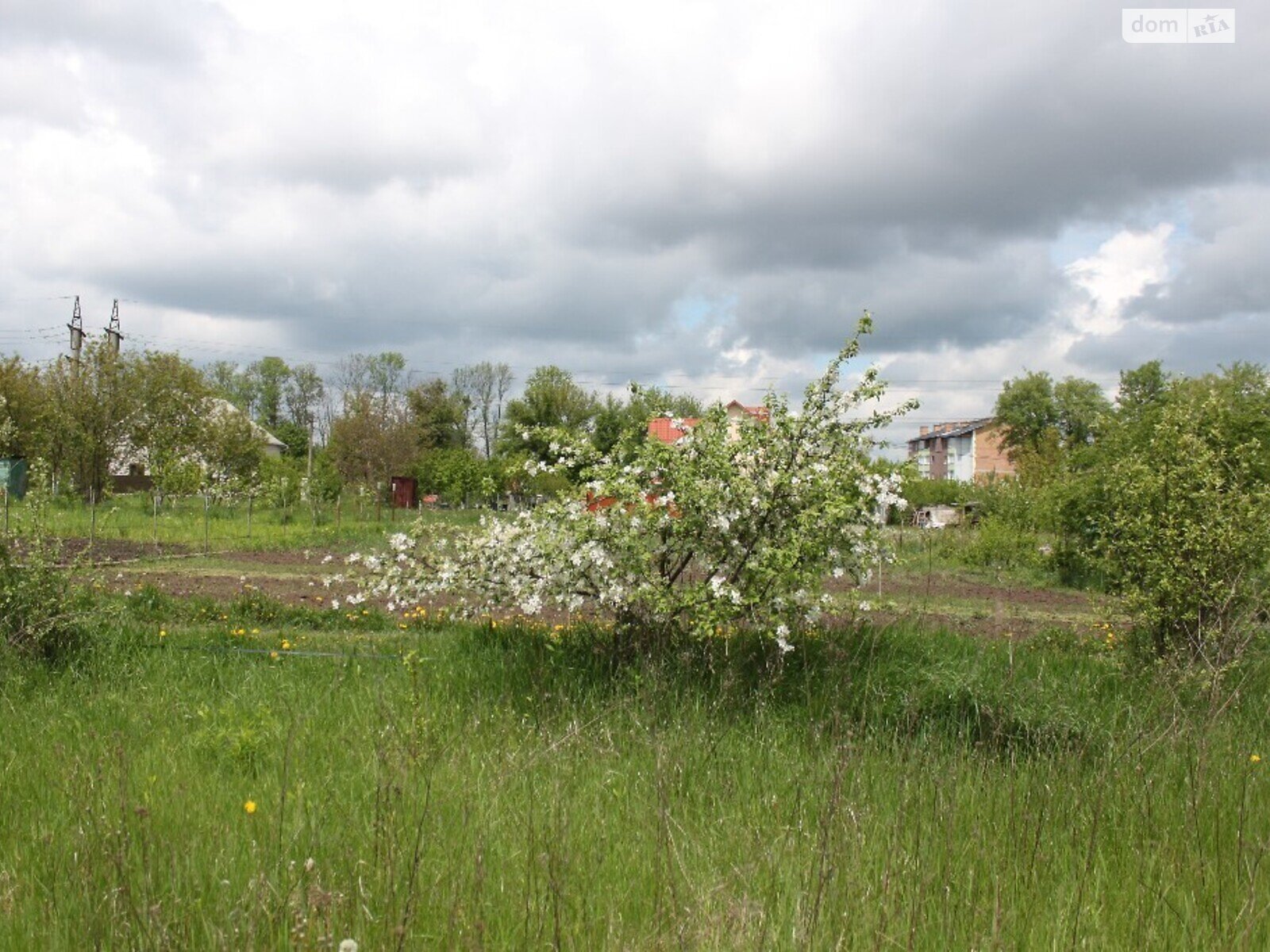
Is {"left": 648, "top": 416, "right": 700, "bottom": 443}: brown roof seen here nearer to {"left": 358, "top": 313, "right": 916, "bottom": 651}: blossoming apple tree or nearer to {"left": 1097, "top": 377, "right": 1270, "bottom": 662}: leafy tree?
{"left": 358, "top": 313, "right": 916, "bottom": 651}: blossoming apple tree

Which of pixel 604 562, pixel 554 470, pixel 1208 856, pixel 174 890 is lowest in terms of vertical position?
pixel 1208 856

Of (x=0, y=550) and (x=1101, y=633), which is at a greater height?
(x=0, y=550)

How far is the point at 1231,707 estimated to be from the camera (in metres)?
5.62

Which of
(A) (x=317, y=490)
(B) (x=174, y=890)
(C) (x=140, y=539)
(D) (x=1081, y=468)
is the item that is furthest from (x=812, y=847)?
(A) (x=317, y=490)

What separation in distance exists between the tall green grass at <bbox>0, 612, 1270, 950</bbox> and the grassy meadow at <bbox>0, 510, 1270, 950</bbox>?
2 cm

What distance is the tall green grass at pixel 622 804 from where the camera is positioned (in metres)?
2.62

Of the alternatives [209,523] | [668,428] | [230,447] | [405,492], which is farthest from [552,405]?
[668,428]

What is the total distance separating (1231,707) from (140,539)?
17.7 metres

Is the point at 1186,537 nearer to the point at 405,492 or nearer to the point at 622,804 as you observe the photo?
the point at 622,804

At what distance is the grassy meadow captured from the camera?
2.63 m

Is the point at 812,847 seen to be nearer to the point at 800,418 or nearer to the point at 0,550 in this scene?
the point at 800,418

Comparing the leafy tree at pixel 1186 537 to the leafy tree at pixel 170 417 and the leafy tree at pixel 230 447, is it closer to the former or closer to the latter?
the leafy tree at pixel 170 417

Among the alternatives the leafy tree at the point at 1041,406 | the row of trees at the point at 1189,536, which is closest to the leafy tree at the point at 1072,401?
the leafy tree at the point at 1041,406

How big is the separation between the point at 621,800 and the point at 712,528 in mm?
2093
